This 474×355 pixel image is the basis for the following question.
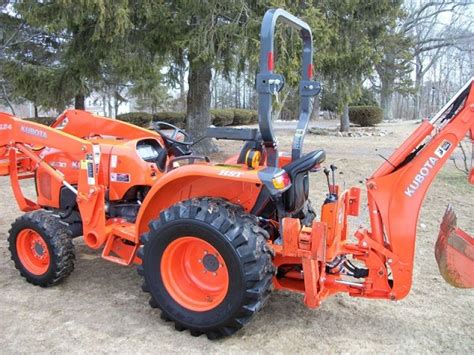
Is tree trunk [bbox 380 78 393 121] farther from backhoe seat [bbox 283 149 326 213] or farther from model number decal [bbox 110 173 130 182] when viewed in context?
backhoe seat [bbox 283 149 326 213]

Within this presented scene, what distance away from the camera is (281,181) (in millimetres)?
3131

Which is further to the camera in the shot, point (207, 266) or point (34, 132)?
point (34, 132)

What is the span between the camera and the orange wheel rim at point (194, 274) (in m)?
3.39

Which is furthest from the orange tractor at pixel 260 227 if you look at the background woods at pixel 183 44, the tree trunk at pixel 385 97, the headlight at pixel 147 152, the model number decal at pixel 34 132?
the tree trunk at pixel 385 97

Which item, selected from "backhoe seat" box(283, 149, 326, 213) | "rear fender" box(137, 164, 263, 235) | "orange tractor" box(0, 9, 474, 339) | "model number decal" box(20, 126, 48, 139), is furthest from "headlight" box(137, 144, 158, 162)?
"backhoe seat" box(283, 149, 326, 213)

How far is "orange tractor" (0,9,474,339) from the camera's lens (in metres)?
3.13

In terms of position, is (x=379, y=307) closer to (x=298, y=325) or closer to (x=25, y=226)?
(x=298, y=325)

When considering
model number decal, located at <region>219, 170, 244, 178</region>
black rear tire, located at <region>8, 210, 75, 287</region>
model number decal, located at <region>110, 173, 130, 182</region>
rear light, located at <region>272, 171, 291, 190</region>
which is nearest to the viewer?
rear light, located at <region>272, 171, 291, 190</region>

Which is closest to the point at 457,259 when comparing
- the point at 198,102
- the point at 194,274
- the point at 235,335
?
the point at 235,335

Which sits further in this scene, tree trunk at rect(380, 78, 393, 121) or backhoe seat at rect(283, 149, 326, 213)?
tree trunk at rect(380, 78, 393, 121)

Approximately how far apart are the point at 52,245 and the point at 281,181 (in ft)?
6.62

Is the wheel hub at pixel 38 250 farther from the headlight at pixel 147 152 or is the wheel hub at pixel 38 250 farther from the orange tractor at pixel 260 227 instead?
the headlight at pixel 147 152

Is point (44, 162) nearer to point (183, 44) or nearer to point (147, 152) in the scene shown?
point (147, 152)

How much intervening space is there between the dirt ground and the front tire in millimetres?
176
